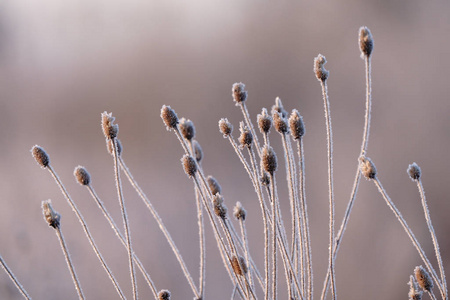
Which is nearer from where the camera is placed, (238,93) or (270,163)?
→ (270,163)

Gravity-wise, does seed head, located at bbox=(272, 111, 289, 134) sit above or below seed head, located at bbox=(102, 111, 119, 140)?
below

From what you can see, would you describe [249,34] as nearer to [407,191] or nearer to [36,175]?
[407,191]

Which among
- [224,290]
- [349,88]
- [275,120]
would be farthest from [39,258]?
[275,120]

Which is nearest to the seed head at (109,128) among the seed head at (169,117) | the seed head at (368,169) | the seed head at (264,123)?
the seed head at (169,117)

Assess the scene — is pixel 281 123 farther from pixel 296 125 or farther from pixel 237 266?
pixel 237 266

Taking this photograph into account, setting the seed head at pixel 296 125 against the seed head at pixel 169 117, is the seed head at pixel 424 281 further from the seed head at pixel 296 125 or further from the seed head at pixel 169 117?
the seed head at pixel 169 117

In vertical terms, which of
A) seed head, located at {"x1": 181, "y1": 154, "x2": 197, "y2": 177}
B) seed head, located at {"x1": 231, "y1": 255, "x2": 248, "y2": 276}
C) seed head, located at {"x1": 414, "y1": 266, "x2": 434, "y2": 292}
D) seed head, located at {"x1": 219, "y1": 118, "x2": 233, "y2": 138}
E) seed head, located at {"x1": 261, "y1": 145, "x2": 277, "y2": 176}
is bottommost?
seed head, located at {"x1": 414, "y1": 266, "x2": 434, "y2": 292}

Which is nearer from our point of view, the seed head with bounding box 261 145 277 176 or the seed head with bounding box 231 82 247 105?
the seed head with bounding box 261 145 277 176

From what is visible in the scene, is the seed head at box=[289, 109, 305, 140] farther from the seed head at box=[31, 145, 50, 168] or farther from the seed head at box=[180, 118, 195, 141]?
the seed head at box=[31, 145, 50, 168]

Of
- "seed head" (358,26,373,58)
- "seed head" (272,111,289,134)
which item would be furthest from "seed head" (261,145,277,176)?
"seed head" (358,26,373,58)

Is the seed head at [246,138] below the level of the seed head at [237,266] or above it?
above

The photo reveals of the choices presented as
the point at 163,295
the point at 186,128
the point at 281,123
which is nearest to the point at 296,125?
the point at 281,123
